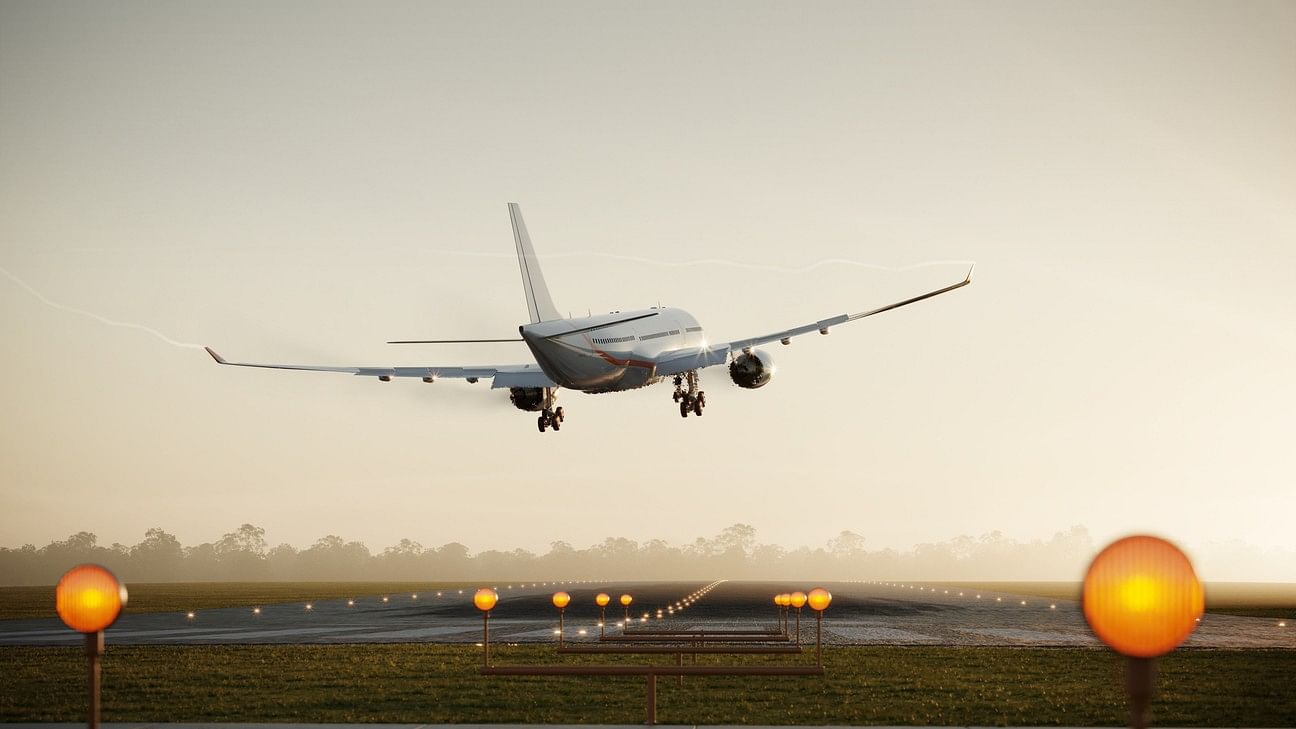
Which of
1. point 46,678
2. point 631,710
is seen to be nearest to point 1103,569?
point 631,710

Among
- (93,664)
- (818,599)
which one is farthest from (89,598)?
(818,599)

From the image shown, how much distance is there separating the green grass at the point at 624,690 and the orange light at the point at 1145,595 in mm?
18158

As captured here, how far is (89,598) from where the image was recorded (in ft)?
33.3

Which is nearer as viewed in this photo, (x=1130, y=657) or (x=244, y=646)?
(x=1130, y=657)

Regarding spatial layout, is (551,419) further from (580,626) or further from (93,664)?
(93,664)

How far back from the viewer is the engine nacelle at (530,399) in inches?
1859


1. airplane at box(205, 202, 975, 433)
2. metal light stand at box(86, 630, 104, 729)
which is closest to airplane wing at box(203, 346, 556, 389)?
airplane at box(205, 202, 975, 433)

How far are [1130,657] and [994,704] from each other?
2172 cm

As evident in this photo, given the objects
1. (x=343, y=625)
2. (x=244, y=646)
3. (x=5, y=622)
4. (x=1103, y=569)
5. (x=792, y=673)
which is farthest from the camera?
(x=5, y=622)

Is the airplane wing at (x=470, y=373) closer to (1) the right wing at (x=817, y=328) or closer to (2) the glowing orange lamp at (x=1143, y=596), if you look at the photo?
(1) the right wing at (x=817, y=328)

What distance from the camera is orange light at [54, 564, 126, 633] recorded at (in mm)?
10164

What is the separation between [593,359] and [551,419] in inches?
170

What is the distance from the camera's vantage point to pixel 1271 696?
28.4 m

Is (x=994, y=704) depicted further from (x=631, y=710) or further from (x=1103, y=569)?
(x=1103, y=569)
